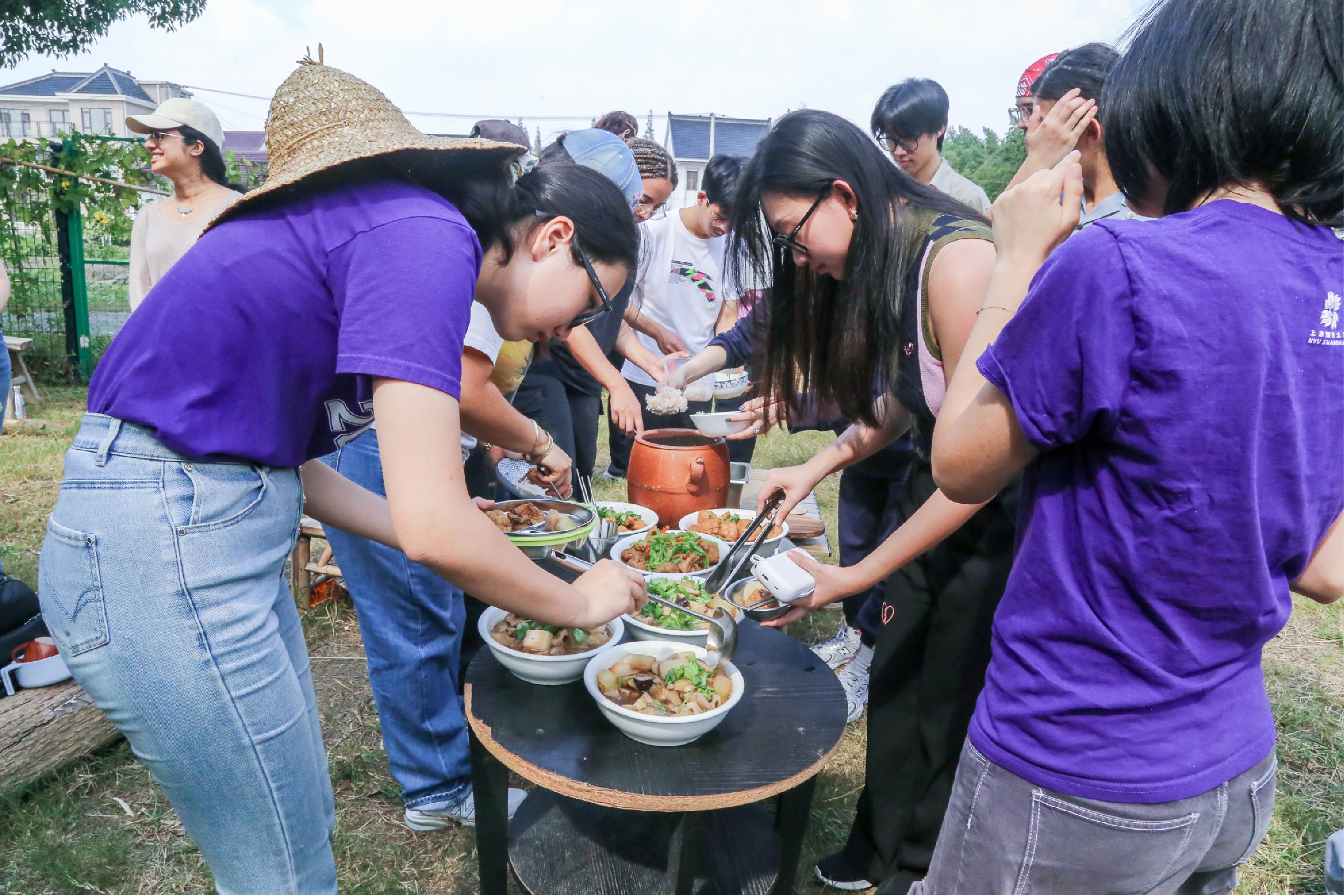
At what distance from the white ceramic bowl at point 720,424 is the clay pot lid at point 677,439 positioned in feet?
0.53

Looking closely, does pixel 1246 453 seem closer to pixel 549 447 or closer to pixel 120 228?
pixel 549 447

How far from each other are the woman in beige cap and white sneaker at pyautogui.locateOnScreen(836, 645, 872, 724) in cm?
427

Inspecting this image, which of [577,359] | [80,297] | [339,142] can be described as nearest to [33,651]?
[577,359]

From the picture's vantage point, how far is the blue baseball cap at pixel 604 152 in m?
2.66

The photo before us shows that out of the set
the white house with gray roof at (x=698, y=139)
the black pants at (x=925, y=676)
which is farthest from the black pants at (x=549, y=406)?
the white house with gray roof at (x=698, y=139)

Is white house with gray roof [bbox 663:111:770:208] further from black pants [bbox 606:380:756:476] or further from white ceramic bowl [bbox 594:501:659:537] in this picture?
white ceramic bowl [bbox 594:501:659:537]

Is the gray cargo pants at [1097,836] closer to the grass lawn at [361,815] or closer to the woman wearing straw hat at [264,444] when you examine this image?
the woman wearing straw hat at [264,444]

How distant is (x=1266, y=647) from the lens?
163 inches

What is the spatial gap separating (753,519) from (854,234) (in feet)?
3.68

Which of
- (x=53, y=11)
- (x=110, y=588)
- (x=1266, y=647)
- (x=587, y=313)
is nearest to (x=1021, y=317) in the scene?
(x=587, y=313)

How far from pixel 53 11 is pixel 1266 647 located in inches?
753

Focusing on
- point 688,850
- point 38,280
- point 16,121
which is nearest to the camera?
point 688,850

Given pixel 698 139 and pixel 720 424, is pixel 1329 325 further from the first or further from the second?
pixel 698 139

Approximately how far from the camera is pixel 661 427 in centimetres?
480
